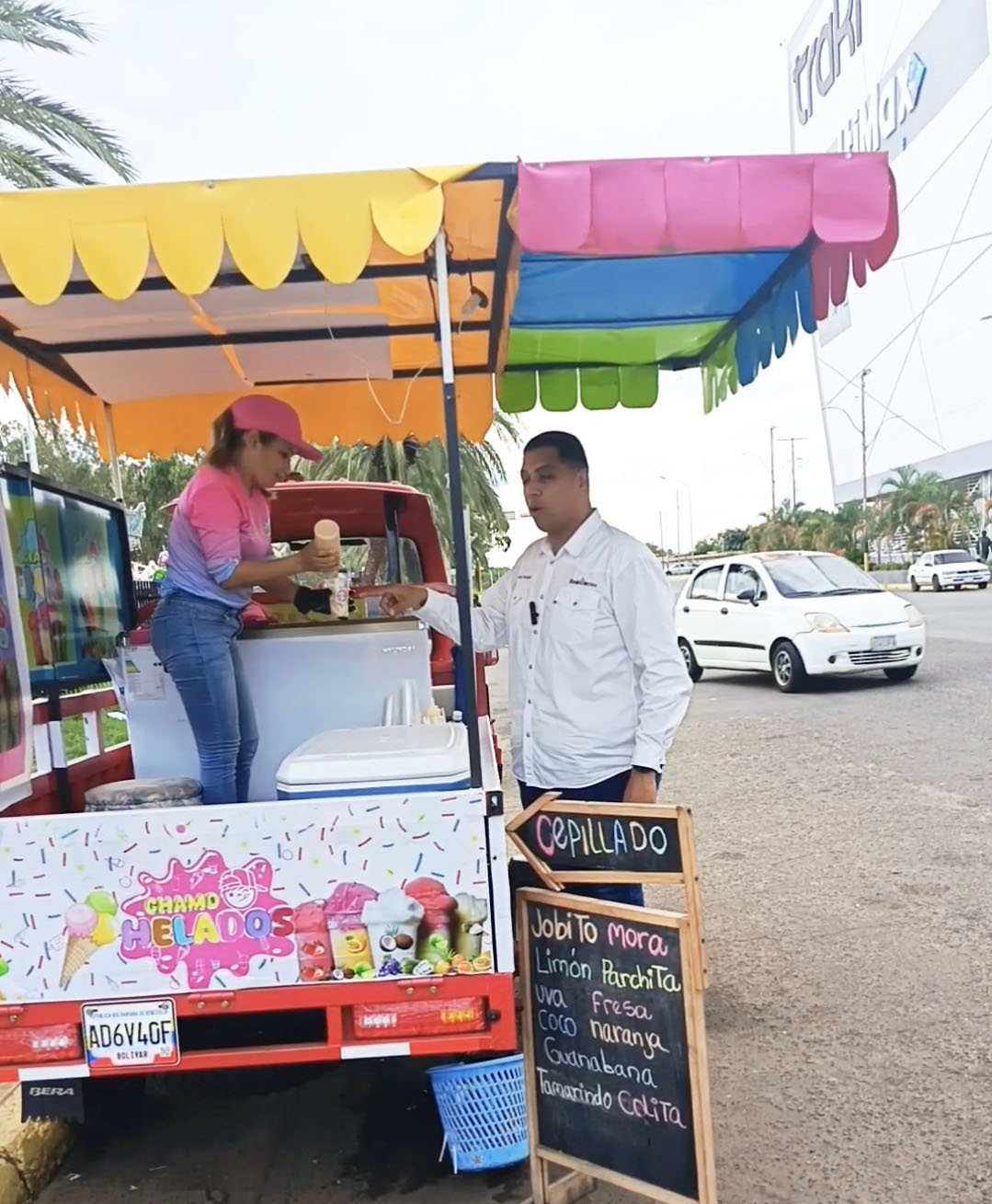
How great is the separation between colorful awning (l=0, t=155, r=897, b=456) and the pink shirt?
0.64 metres

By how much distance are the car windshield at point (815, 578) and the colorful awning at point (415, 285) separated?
728cm

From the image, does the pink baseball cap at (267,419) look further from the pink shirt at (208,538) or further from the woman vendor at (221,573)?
the pink shirt at (208,538)

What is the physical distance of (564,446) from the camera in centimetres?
342

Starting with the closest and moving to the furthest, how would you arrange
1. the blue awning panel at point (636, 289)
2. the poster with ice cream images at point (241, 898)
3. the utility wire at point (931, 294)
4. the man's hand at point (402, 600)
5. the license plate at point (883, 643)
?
the poster with ice cream images at point (241, 898), the blue awning panel at point (636, 289), the man's hand at point (402, 600), the license plate at point (883, 643), the utility wire at point (931, 294)

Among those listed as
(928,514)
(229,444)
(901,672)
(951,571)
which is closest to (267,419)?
(229,444)

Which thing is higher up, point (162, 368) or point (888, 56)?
point (888, 56)

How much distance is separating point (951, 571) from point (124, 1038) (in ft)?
117

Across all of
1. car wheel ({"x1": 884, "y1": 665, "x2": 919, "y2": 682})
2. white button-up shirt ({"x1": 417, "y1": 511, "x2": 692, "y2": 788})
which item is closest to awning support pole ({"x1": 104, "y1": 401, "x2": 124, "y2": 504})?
white button-up shirt ({"x1": 417, "y1": 511, "x2": 692, "y2": 788})

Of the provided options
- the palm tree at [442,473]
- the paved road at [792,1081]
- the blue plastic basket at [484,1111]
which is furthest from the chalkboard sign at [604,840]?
the palm tree at [442,473]

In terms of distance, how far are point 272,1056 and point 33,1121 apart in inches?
48.7

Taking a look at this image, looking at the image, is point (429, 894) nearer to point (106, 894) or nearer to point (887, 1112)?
point (106, 894)

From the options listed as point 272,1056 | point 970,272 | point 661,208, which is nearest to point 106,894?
point 272,1056

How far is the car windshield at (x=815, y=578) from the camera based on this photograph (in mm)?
12266

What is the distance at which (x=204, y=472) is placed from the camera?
3535 mm
